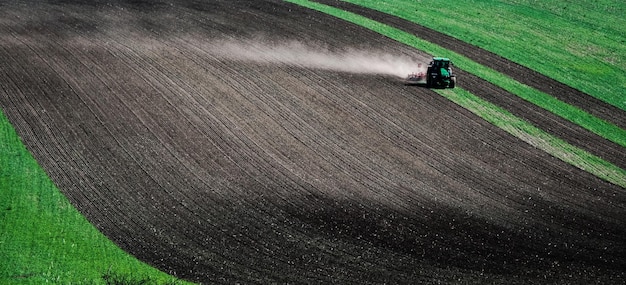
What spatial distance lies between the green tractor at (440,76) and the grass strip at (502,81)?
331cm

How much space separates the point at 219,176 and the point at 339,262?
8381mm

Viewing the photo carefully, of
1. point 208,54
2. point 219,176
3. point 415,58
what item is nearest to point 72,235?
point 219,176

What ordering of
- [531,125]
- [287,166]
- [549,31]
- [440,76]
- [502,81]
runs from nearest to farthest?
[287,166]
[531,125]
[440,76]
[502,81]
[549,31]

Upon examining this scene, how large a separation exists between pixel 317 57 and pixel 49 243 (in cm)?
2554

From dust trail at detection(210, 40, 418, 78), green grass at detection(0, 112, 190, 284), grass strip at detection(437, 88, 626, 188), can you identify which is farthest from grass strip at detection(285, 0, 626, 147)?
green grass at detection(0, 112, 190, 284)

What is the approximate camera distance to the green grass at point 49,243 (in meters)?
27.9

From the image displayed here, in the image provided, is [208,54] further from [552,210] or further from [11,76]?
[552,210]

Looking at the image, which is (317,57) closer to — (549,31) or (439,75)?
(439,75)

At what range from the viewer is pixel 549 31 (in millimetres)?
62188

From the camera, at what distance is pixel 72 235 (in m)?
30.8

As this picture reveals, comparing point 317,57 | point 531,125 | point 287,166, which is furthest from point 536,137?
point 317,57

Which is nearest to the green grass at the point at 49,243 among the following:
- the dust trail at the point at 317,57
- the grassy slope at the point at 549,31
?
the dust trail at the point at 317,57

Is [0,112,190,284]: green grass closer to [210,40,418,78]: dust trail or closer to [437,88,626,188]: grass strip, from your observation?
[210,40,418,78]: dust trail

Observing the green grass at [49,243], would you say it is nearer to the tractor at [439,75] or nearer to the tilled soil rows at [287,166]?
the tilled soil rows at [287,166]
